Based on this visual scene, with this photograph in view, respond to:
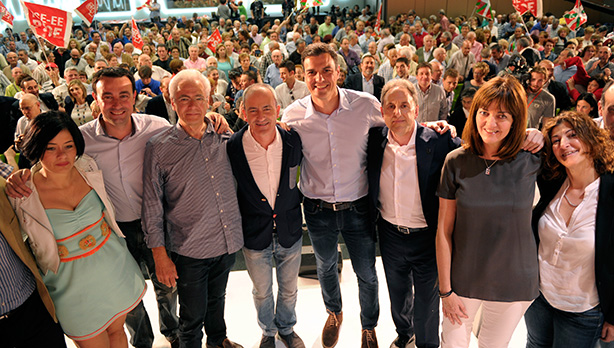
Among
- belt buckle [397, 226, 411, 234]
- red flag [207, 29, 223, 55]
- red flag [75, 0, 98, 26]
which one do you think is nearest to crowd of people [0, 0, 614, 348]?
belt buckle [397, 226, 411, 234]

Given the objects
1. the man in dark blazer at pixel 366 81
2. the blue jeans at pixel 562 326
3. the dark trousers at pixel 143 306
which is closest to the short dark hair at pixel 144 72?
the man in dark blazer at pixel 366 81

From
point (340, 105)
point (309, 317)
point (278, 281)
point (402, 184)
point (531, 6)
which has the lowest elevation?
point (309, 317)

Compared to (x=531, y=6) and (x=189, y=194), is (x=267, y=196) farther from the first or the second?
(x=531, y=6)

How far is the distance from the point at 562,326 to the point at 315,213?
132 cm

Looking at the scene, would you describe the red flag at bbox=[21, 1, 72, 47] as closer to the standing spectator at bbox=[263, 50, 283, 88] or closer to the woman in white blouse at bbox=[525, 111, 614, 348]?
the standing spectator at bbox=[263, 50, 283, 88]

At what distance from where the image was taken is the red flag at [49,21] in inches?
200

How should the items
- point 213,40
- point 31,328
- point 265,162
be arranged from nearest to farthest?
point 31,328 < point 265,162 < point 213,40

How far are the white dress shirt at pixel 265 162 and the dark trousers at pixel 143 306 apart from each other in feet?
2.42

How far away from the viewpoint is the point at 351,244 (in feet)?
7.89

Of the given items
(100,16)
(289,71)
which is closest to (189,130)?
(289,71)

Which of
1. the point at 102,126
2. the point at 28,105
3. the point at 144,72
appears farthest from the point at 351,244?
the point at 144,72

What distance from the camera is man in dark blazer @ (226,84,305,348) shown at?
2.10 m

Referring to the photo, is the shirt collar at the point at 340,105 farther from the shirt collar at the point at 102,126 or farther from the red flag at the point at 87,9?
the red flag at the point at 87,9

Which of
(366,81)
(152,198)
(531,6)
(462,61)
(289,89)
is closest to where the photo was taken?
(152,198)
